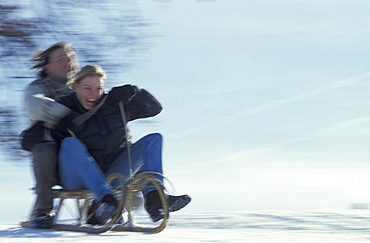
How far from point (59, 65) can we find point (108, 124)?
0.60 meters

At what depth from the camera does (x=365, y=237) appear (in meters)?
4.06

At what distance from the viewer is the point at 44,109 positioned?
12.8 ft

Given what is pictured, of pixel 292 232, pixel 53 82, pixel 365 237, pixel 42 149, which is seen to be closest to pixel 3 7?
pixel 53 82

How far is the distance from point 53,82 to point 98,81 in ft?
1.38

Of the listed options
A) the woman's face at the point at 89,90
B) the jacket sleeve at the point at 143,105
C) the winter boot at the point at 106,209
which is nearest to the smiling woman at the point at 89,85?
the woman's face at the point at 89,90

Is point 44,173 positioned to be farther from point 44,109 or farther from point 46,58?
point 46,58

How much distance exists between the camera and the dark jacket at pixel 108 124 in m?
3.98

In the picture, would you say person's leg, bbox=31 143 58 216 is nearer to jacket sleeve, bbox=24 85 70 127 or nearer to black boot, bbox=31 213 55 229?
black boot, bbox=31 213 55 229

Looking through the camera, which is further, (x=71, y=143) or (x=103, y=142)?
(x=103, y=142)

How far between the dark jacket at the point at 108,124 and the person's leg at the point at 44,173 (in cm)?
13

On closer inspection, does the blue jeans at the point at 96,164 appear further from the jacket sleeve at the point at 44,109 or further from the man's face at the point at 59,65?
the man's face at the point at 59,65

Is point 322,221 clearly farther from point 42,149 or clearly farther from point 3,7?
point 3,7

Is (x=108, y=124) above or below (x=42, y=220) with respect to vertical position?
above

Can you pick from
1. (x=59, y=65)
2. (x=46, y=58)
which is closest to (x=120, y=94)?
(x=59, y=65)
